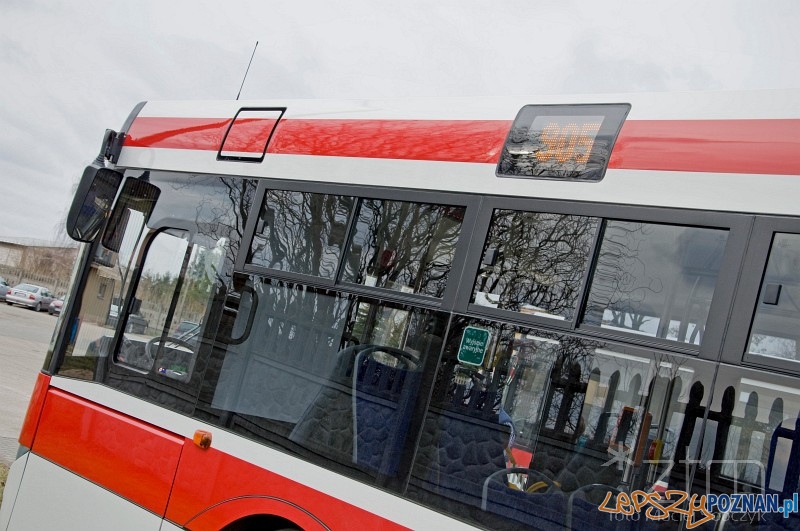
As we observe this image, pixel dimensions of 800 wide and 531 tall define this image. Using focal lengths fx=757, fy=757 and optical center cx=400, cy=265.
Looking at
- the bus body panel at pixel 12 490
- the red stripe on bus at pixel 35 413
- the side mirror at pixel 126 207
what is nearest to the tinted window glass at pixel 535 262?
the side mirror at pixel 126 207

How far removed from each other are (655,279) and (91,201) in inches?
144

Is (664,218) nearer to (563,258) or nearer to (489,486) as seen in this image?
(563,258)

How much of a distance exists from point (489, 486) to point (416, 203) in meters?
1.33

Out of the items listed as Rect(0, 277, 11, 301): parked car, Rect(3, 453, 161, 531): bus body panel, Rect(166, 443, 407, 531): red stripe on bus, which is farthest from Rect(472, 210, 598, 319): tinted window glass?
Rect(0, 277, 11, 301): parked car

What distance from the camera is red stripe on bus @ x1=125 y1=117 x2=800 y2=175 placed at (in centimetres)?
284

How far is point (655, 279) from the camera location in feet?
9.37

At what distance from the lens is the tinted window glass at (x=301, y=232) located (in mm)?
3770

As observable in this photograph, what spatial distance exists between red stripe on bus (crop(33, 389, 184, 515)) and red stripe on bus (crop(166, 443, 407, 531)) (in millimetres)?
129

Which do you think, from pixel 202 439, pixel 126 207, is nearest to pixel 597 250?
pixel 202 439

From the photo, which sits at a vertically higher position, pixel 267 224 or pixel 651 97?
pixel 651 97

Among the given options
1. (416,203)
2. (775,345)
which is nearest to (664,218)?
(775,345)

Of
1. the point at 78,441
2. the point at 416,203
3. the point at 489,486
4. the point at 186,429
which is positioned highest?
the point at 416,203

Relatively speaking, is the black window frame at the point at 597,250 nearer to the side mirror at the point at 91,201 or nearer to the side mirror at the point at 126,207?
the side mirror at the point at 126,207

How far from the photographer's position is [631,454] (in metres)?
2.72
